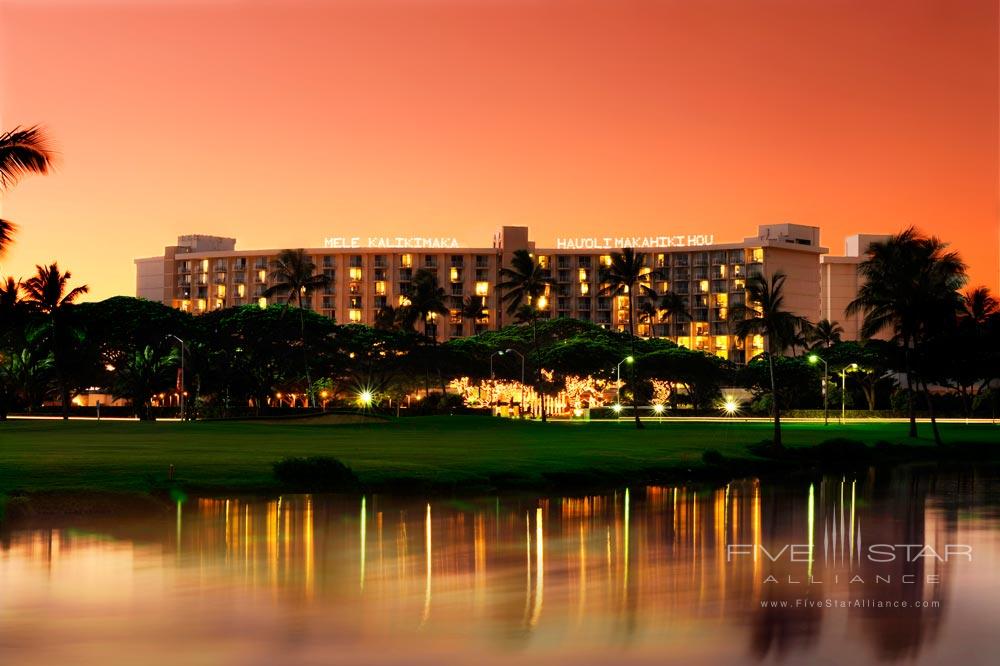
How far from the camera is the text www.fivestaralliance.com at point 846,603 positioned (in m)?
20.6

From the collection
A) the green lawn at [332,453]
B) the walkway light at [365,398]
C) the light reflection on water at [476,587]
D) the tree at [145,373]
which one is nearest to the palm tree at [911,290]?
the green lawn at [332,453]

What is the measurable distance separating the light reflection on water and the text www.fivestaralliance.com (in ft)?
0.83

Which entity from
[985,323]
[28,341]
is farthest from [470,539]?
[28,341]

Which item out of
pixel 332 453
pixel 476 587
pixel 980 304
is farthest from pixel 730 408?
pixel 476 587

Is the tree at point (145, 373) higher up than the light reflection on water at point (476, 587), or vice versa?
the tree at point (145, 373)

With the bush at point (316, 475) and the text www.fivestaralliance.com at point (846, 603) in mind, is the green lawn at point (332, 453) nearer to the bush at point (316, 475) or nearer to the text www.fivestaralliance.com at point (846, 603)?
the bush at point (316, 475)

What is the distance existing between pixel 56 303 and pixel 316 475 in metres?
88.2

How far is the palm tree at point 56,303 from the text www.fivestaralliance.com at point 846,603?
105750 millimetres

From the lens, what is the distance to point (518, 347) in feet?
579

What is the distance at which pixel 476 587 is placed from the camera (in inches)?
880

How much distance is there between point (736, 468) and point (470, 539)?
92.8ft

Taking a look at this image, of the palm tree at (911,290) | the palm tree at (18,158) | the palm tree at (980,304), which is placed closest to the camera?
the palm tree at (18,158)

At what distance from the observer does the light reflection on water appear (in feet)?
56.8

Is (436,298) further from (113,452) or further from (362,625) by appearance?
(362,625)
